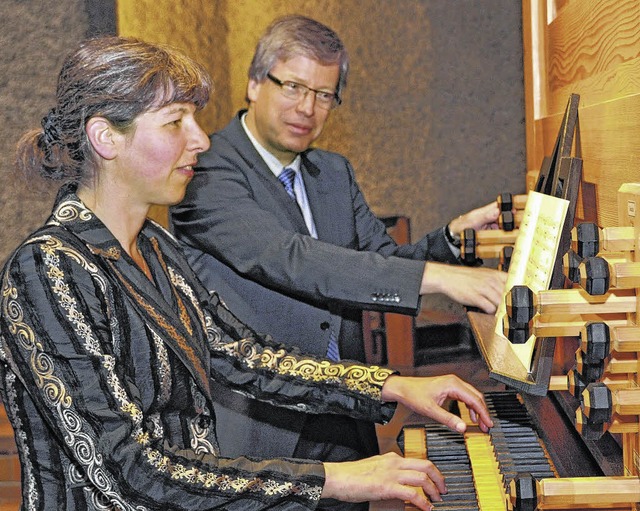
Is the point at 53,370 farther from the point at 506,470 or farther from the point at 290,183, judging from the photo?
the point at 290,183

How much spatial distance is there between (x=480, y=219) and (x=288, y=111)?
57 cm

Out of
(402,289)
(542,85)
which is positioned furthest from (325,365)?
(542,85)

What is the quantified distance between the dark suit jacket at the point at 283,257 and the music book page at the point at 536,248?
15.1 inches

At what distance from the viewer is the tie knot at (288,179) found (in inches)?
102

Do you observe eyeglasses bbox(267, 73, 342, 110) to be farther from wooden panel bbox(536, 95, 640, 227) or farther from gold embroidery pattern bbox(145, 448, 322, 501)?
gold embroidery pattern bbox(145, 448, 322, 501)

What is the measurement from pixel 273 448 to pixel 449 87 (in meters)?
3.47

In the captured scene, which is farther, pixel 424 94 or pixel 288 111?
pixel 424 94

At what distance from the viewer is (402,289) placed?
2125 mm

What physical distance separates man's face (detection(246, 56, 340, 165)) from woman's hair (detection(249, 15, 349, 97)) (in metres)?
0.02

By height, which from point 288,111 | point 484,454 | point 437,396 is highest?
point 288,111

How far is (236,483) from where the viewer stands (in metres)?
1.48

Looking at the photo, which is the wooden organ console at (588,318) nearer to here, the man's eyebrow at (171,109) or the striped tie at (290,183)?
the striped tie at (290,183)

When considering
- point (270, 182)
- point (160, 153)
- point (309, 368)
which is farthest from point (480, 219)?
point (160, 153)

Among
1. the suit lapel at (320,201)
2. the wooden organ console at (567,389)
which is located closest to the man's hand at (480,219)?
the suit lapel at (320,201)
